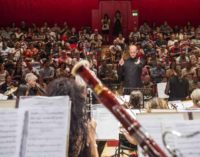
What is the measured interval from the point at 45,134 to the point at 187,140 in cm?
95

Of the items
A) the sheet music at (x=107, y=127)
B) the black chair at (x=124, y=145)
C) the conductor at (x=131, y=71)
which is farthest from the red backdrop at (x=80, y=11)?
the sheet music at (x=107, y=127)

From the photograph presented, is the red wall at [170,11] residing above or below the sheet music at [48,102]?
above

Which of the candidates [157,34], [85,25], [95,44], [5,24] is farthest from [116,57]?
[5,24]

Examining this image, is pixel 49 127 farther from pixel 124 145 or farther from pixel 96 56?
pixel 96 56

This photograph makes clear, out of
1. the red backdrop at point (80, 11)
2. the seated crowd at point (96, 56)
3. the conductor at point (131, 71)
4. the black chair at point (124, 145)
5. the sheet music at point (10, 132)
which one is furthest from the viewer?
the red backdrop at point (80, 11)

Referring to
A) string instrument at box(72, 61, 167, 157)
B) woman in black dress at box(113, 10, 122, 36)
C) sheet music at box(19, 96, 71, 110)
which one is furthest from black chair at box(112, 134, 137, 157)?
woman in black dress at box(113, 10, 122, 36)

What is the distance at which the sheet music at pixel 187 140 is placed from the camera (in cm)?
265

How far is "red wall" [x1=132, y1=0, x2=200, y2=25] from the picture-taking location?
23.5 meters

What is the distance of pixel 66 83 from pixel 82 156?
2.01ft

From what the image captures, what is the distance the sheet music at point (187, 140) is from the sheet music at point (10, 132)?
0.99 metres

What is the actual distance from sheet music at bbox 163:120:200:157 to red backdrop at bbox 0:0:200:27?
21.0m

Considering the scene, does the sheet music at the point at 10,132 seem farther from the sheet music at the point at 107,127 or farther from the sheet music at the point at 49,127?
the sheet music at the point at 107,127

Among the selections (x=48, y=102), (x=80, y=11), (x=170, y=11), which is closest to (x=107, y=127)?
(x=48, y=102)

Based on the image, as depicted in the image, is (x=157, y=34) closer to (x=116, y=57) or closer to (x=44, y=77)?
(x=116, y=57)
